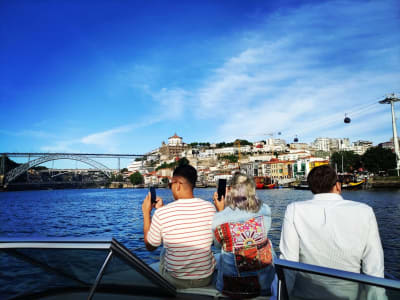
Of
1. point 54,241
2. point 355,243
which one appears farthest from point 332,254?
point 54,241

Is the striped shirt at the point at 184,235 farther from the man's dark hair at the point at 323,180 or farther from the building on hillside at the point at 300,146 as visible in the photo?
the building on hillside at the point at 300,146

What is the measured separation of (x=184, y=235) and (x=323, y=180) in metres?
0.96

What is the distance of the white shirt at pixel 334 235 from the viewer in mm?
1649

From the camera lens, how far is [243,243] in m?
2.05

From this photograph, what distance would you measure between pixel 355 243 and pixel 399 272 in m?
5.62

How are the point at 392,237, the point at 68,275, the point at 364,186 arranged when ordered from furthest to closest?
the point at 364,186, the point at 392,237, the point at 68,275

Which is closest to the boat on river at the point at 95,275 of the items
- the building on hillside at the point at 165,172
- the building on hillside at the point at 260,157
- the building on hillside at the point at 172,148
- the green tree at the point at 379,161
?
the green tree at the point at 379,161

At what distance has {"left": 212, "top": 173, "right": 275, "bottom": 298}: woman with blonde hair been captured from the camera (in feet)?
6.71

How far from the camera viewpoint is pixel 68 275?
162 centimetres

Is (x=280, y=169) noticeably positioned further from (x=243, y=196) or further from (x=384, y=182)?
(x=243, y=196)

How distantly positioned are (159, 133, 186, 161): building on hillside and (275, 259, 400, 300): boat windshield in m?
140

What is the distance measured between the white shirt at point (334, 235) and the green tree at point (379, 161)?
56358 millimetres

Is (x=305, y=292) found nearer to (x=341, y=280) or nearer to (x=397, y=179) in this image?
(x=341, y=280)

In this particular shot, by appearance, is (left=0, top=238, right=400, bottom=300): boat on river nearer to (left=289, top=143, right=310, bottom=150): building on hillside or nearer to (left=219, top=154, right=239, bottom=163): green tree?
(left=219, top=154, right=239, bottom=163): green tree
